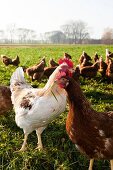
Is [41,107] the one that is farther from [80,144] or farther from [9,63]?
[9,63]

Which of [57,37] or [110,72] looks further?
[57,37]

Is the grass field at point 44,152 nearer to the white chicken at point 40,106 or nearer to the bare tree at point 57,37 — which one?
the white chicken at point 40,106

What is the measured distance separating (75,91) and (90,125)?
19.0 inches

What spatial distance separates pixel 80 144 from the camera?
162 inches

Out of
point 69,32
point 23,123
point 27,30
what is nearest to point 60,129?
point 23,123

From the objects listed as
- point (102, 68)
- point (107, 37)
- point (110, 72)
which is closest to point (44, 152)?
point (110, 72)

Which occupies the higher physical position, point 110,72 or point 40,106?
point 40,106

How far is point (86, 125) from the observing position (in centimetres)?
399

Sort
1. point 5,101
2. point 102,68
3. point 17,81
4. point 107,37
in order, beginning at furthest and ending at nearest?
point 107,37 → point 102,68 → point 5,101 → point 17,81

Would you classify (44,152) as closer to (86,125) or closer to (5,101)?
(86,125)

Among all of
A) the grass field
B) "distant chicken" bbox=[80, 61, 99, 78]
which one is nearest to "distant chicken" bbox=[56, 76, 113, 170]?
the grass field

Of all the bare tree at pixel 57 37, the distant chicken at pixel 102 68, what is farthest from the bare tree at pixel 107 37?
the distant chicken at pixel 102 68

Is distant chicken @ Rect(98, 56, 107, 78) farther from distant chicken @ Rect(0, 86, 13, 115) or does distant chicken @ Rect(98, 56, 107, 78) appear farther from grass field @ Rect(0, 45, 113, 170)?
distant chicken @ Rect(0, 86, 13, 115)

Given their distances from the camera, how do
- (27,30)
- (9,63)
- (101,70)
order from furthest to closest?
1. (27,30)
2. (9,63)
3. (101,70)
